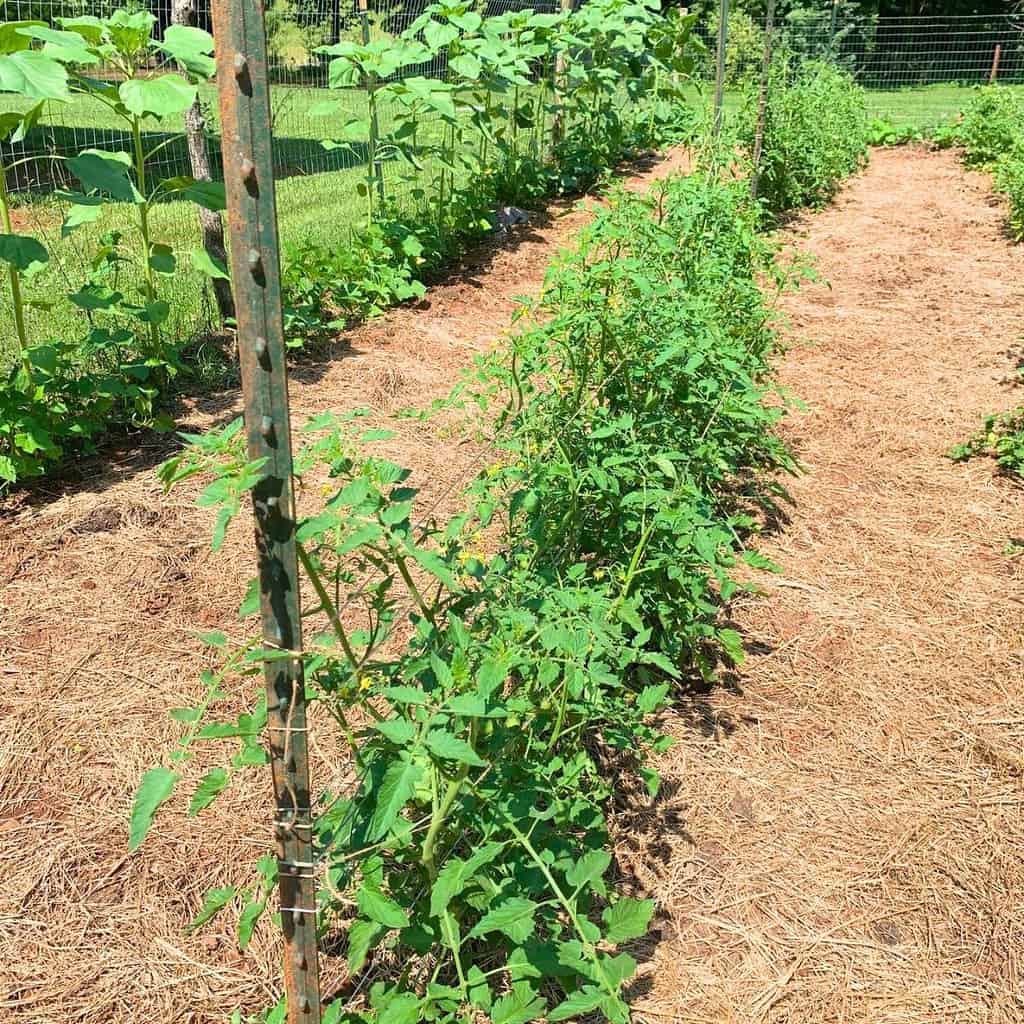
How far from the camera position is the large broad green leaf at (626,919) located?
1.65 meters

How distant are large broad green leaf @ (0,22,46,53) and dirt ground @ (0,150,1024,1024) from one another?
5.16 ft

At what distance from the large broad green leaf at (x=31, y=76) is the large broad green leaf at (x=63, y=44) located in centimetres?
14

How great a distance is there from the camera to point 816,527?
4004 millimetres

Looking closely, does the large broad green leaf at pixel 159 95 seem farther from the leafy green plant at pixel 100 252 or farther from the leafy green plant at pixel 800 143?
the leafy green plant at pixel 800 143

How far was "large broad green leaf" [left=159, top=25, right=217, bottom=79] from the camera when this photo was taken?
377 cm

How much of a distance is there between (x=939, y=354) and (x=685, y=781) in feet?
13.1

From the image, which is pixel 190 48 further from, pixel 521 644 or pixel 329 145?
pixel 521 644

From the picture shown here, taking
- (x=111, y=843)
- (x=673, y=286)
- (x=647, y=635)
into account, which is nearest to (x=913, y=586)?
(x=673, y=286)

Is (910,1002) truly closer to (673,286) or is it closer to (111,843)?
(111,843)

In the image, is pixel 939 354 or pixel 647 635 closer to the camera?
pixel 647 635

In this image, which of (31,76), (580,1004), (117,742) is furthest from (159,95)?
(580,1004)

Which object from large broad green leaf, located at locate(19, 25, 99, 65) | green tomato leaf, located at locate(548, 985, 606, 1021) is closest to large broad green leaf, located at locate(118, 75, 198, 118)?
large broad green leaf, located at locate(19, 25, 99, 65)

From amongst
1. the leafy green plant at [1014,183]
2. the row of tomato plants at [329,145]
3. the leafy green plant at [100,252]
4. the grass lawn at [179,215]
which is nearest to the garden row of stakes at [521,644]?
the leafy green plant at [100,252]

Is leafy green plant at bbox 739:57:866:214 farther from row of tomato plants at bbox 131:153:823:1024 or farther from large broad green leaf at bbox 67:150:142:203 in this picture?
large broad green leaf at bbox 67:150:142:203
